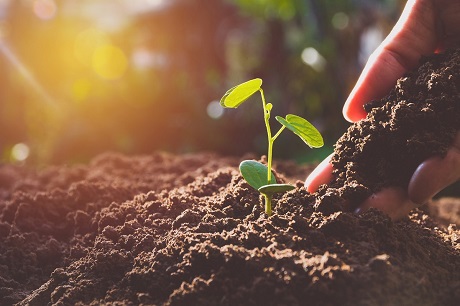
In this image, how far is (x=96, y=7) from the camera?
5273mm

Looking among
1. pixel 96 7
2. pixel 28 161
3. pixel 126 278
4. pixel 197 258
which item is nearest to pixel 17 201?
pixel 126 278

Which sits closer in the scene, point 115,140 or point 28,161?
point 28,161

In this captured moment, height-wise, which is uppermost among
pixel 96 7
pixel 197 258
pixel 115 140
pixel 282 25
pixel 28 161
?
pixel 96 7

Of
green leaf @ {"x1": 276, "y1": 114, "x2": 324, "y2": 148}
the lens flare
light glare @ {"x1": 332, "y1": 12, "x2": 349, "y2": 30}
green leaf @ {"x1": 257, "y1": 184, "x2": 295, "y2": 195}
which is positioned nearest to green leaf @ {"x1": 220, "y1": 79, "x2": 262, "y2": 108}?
green leaf @ {"x1": 276, "y1": 114, "x2": 324, "y2": 148}

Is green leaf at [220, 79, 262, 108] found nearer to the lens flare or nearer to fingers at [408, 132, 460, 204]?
fingers at [408, 132, 460, 204]

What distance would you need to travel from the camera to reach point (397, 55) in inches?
68.9

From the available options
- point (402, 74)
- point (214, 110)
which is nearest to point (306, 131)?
point (402, 74)

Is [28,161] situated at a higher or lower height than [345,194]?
higher

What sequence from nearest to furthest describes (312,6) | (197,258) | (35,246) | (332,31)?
(197,258)
(35,246)
(312,6)
(332,31)

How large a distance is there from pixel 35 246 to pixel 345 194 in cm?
94

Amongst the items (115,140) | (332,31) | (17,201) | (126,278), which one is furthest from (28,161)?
(332,31)

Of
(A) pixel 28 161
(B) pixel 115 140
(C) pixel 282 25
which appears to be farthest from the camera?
(C) pixel 282 25

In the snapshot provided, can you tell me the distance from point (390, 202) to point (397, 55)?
24.4 inches

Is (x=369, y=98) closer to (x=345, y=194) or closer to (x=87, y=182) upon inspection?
(x=345, y=194)
